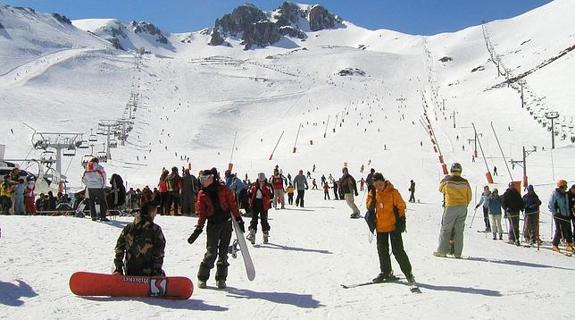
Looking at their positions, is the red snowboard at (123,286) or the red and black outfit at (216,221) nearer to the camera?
the red snowboard at (123,286)

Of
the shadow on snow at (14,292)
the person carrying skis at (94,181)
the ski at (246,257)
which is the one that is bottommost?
the shadow on snow at (14,292)

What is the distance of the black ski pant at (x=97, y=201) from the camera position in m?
12.5

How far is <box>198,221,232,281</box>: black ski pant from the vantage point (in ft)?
23.6

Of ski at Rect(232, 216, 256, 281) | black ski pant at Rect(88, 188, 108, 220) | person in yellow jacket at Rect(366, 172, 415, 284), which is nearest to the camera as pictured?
ski at Rect(232, 216, 256, 281)

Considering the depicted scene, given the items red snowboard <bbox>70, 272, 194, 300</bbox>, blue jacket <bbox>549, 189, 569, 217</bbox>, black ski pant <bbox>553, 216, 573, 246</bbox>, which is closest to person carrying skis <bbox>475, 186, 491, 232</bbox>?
black ski pant <bbox>553, 216, 573, 246</bbox>

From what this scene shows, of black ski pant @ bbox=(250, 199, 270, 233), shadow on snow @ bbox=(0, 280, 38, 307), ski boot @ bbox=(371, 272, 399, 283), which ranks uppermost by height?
black ski pant @ bbox=(250, 199, 270, 233)

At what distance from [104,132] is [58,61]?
5817cm

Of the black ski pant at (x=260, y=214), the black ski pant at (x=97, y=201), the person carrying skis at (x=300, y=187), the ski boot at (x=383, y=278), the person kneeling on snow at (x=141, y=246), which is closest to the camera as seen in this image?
the person kneeling on snow at (x=141, y=246)

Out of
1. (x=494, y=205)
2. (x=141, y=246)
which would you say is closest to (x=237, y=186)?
(x=494, y=205)

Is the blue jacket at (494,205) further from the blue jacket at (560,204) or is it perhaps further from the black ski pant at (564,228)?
the blue jacket at (560,204)

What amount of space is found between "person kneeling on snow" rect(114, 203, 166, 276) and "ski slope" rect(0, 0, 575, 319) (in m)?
0.46

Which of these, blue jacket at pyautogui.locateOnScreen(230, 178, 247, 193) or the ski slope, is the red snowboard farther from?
blue jacket at pyautogui.locateOnScreen(230, 178, 247, 193)

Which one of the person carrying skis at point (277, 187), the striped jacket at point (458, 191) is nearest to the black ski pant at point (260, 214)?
the striped jacket at point (458, 191)

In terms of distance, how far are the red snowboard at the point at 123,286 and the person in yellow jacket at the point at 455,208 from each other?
550 centimetres
